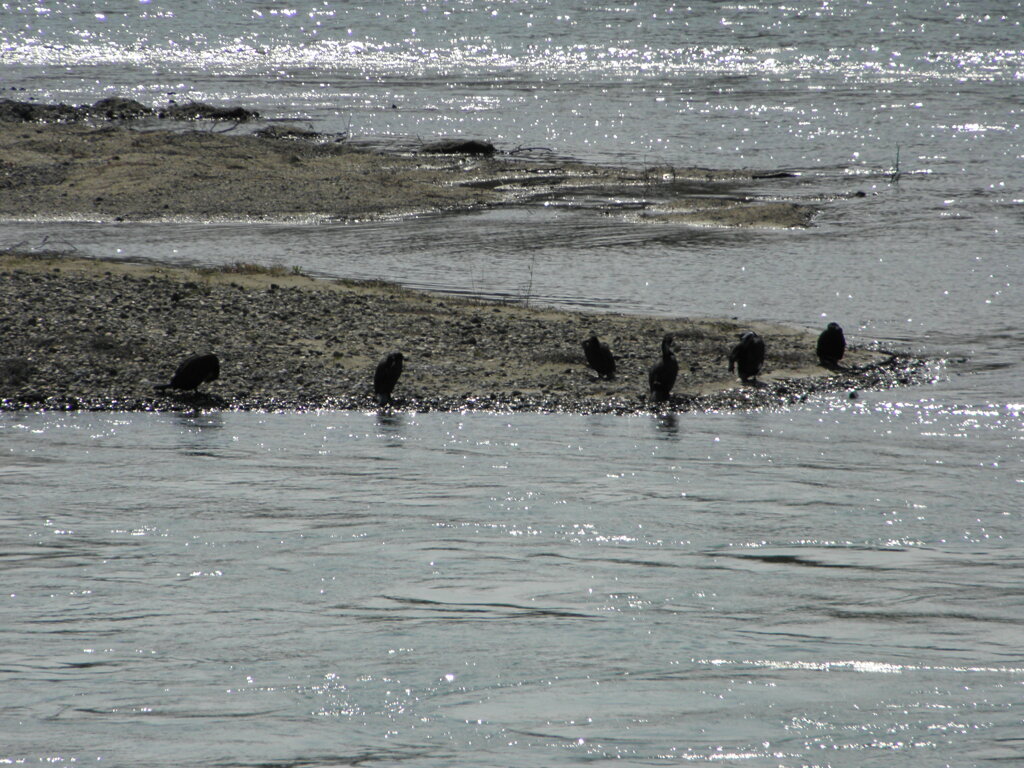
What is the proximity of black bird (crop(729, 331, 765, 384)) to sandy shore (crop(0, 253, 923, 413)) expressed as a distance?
0.72 ft

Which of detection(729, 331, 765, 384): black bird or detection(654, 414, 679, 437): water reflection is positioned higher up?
detection(729, 331, 765, 384): black bird

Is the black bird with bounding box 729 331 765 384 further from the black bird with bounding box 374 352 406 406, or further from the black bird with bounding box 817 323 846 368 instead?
the black bird with bounding box 374 352 406 406

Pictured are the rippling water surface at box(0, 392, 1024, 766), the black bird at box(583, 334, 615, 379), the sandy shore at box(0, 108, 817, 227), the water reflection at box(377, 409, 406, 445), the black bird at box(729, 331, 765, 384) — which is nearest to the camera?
the rippling water surface at box(0, 392, 1024, 766)

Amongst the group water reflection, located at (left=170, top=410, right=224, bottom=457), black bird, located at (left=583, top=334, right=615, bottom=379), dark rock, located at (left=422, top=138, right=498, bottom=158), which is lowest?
water reflection, located at (left=170, top=410, right=224, bottom=457)

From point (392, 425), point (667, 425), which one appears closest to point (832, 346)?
point (667, 425)

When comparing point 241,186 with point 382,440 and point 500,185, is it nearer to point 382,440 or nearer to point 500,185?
point 500,185

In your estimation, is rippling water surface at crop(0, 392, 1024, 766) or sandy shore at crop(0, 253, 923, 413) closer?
rippling water surface at crop(0, 392, 1024, 766)

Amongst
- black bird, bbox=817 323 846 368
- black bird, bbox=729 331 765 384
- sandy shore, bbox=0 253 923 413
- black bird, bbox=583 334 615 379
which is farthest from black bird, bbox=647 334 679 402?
black bird, bbox=817 323 846 368

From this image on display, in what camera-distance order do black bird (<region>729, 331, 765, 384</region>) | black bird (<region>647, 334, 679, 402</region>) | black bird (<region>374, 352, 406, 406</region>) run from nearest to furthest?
1. black bird (<region>374, 352, 406, 406</region>)
2. black bird (<region>647, 334, 679, 402</region>)
3. black bird (<region>729, 331, 765, 384</region>)

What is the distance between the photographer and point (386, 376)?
13.4 meters

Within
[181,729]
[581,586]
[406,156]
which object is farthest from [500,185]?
[181,729]

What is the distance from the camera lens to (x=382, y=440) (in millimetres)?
11734

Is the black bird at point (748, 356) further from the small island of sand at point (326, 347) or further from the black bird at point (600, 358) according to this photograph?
the black bird at point (600, 358)

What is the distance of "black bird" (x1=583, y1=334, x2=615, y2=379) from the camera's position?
14367 millimetres
